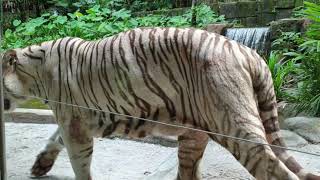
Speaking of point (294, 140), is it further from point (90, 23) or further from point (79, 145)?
point (90, 23)

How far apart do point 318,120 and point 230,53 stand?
1617 mm

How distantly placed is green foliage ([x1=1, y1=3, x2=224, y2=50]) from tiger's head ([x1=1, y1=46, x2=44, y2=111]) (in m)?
1.39

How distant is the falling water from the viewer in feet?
15.7

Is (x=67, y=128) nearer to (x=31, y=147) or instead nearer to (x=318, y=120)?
(x=31, y=147)

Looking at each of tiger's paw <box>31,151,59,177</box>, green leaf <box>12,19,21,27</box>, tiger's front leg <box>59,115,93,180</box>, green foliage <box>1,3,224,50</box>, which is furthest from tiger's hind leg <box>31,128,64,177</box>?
green leaf <box>12,19,21,27</box>

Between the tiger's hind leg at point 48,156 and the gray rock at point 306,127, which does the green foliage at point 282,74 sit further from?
the tiger's hind leg at point 48,156

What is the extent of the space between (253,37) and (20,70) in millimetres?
3228

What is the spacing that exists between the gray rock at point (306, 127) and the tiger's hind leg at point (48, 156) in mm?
1105

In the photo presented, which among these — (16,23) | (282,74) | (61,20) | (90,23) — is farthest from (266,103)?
(61,20)

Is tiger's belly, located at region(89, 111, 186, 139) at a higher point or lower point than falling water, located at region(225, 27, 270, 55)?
higher

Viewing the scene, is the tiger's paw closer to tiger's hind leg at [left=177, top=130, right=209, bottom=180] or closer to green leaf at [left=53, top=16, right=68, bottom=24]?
tiger's hind leg at [left=177, top=130, right=209, bottom=180]

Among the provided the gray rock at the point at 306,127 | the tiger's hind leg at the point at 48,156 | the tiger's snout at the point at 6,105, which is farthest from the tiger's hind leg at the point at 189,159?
the gray rock at the point at 306,127

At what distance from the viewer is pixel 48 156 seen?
206 centimetres

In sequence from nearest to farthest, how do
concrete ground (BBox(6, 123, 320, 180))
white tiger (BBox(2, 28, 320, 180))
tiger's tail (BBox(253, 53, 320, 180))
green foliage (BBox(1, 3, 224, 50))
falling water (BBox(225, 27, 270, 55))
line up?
white tiger (BBox(2, 28, 320, 180)) < tiger's tail (BBox(253, 53, 320, 180)) < concrete ground (BBox(6, 123, 320, 180)) < green foliage (BBox(1, 3, 224, 50)) < falling water (BBox(225, 27, 270, 55))
